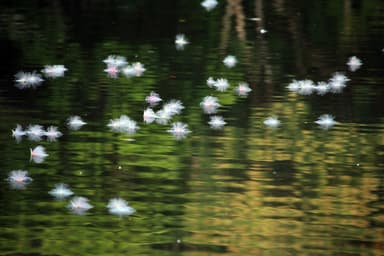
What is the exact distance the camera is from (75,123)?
7453mm

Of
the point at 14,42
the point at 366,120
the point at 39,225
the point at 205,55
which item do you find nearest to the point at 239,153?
the point at 366,120

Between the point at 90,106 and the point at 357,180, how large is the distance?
2.50m

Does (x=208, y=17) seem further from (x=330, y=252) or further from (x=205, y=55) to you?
(x=330, y=252)

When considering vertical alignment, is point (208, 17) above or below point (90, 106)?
above

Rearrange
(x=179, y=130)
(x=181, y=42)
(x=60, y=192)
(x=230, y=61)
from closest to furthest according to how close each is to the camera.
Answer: (x=60, y=192) < (x=179, y=130) < (x=230, y=61) < (x=181, y=42)

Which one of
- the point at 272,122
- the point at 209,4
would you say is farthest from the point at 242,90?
the point at 209,4

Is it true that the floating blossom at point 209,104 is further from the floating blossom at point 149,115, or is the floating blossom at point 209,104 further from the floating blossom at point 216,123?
the floating blossom at point 149,115

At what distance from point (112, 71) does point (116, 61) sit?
272mm

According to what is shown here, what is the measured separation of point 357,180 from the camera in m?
6.29

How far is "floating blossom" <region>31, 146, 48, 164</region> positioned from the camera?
21.8 ft

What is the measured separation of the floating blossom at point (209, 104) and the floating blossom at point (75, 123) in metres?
1.00

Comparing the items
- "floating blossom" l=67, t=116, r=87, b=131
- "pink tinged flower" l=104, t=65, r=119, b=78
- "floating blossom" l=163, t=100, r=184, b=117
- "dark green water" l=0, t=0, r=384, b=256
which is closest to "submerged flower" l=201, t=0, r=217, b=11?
"dark green water" l=0, t=0, r=384, b=256

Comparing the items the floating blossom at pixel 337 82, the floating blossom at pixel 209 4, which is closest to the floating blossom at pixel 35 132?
the floating blossom at pixel 337 82

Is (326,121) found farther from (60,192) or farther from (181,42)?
(181,42)
